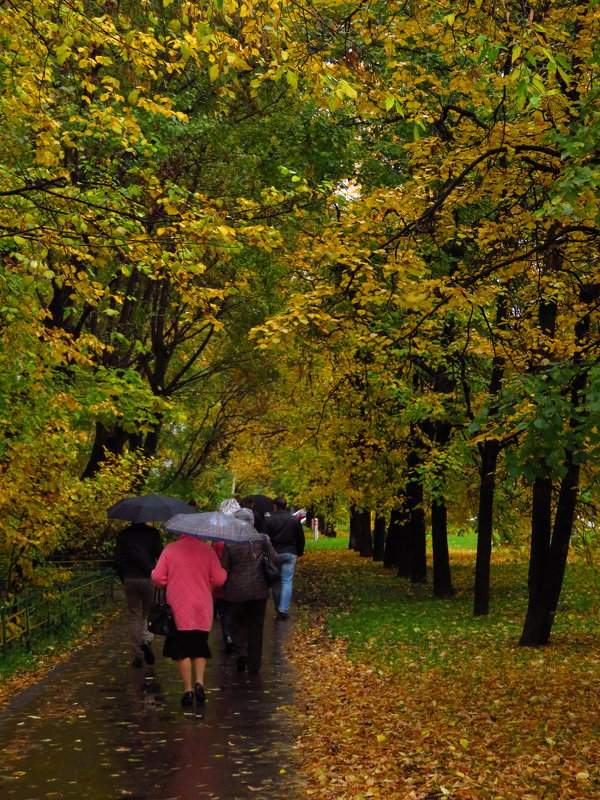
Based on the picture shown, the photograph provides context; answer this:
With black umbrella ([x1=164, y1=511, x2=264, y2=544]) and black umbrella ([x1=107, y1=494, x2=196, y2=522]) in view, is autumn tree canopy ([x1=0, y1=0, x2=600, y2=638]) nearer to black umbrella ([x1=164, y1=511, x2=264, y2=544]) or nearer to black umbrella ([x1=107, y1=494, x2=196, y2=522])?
black umbrella ([x1=107, y1=494, x2=196, y2=522])

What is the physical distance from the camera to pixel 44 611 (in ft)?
47.9

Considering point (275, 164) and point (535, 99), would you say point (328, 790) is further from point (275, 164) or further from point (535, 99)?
point (275, 164)

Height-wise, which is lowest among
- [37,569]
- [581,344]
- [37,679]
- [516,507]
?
[37,679]

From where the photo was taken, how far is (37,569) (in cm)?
1420

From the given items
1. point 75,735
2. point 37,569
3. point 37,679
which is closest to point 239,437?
point 37,569

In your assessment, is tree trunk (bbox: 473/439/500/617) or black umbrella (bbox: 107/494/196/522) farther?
tree trunk (bbox: 473/439/500/617)

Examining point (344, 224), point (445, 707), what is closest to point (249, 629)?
point (445, 707)

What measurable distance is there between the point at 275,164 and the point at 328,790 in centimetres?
1352

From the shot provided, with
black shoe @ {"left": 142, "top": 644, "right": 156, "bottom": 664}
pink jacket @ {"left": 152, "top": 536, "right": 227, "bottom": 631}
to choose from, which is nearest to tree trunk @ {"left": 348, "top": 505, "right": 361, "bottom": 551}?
black shoe @ {"left": 142, "top": 644, "right": 156, "bottom": 664}

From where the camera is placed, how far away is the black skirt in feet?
32.6

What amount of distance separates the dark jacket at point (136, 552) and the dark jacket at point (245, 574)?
1032 mm

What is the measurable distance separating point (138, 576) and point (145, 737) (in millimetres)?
4240

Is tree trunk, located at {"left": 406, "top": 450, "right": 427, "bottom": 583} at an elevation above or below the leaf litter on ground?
above

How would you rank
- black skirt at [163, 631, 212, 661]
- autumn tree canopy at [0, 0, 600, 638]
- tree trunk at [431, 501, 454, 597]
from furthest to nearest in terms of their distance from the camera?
tree trunk at [431, 501, 454, 597]
black skirt at [163, 631, 212, 661]
autumn tree canopy at [0, 0, 600, 638]
